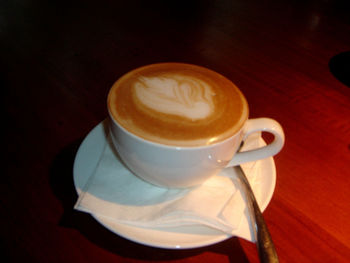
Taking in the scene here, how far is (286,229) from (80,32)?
34.4 inches

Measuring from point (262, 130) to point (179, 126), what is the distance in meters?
0.14

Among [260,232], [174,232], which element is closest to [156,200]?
[174,232]

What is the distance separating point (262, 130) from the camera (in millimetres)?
464

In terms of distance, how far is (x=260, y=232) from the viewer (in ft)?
1.35

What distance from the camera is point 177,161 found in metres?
0.40

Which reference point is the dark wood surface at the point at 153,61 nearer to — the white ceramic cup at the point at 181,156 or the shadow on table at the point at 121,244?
the shadow on table at the point at 121,244

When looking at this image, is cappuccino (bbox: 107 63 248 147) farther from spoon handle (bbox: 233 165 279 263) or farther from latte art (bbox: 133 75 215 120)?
spoon handle (bbox: 233 165 279 263)

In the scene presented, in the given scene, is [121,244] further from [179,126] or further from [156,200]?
[179,126]

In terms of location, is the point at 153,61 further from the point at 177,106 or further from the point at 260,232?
the point at 260,232

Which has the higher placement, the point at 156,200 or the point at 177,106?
the point at 177,106

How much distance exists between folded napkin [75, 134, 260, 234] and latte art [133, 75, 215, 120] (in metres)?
0.13

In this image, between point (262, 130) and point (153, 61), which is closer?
point (262, 130)

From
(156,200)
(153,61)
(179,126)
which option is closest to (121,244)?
(156,200)

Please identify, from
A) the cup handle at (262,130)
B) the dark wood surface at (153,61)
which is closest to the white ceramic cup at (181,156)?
the cup handle at (262,130)
